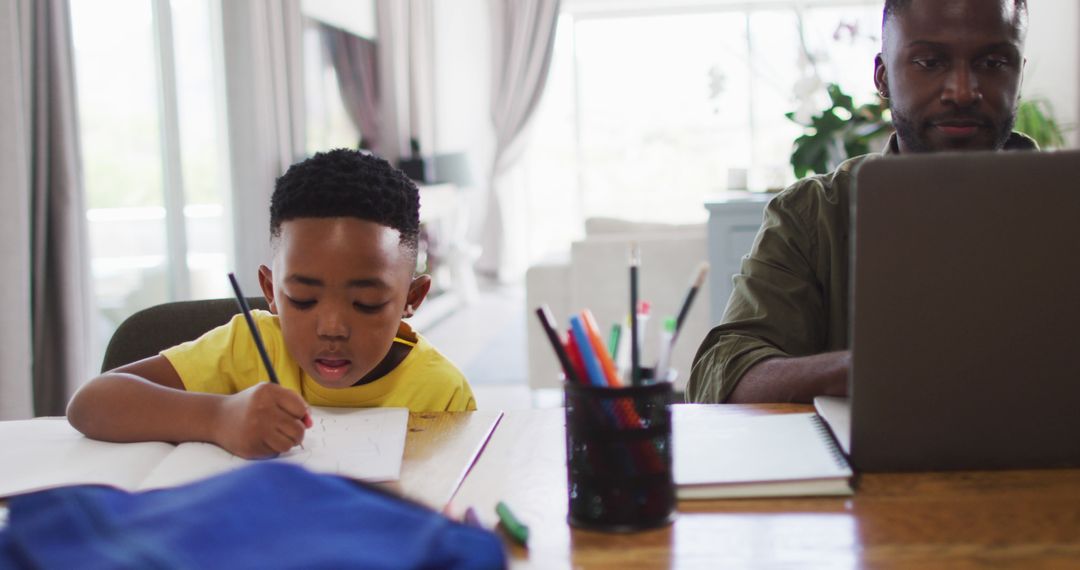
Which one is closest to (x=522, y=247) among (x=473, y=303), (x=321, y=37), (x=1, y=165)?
(x=473, y=303)

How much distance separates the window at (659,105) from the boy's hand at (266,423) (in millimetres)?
6990

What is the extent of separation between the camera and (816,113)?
10.8ft

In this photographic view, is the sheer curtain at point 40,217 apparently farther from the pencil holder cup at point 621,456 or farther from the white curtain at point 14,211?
the pencil holder cup at point 621,456

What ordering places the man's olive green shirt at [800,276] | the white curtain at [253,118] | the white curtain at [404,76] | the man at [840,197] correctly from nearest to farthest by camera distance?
the man at [840,197], the man's olive green shirt at [800,276], the white curtain at [253,118], the white curtain at [404,76]

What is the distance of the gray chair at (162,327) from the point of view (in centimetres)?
136

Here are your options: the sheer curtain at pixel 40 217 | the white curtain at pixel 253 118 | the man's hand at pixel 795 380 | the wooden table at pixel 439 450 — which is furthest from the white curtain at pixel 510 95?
the wooden table at pixel 439 450

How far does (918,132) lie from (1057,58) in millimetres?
6131

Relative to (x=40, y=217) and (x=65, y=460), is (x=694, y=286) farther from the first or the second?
(x=40, y=217)

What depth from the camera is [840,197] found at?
4.69 feet

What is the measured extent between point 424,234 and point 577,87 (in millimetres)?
2459

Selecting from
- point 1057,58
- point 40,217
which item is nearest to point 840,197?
point 40,217

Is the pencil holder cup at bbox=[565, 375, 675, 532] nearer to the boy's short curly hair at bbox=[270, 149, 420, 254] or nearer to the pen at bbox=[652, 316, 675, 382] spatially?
the pen at bbox=[652, 316, 675, 382]

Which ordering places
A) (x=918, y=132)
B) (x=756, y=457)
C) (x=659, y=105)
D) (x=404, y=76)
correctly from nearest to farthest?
1. (x=756, y=457)
2. (x=918, y=132)
3. (x=404, y=76)
4. (x=659, y=105)

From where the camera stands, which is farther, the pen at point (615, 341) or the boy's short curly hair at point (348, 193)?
the boy's short curly hair at point (348, 193)
